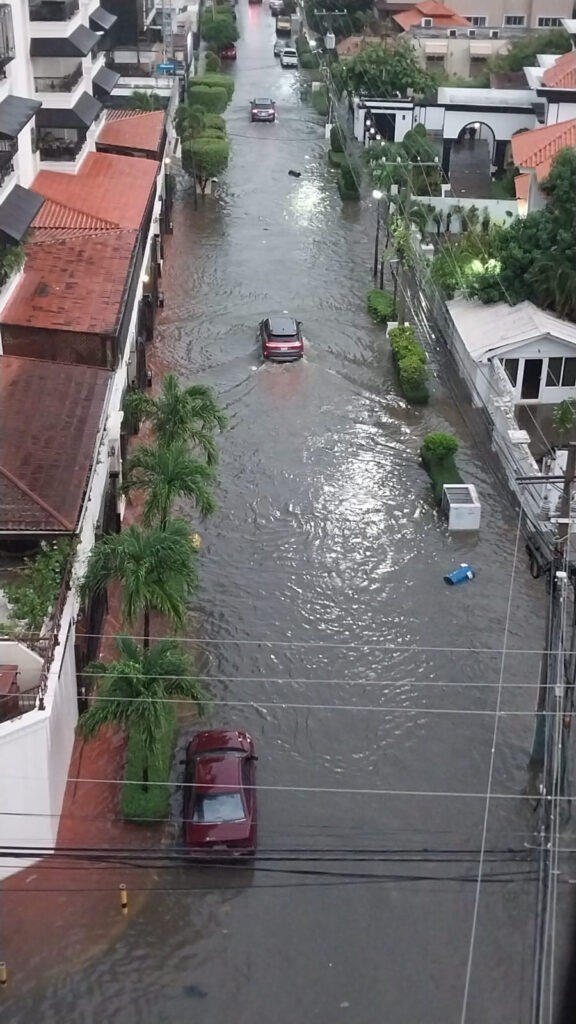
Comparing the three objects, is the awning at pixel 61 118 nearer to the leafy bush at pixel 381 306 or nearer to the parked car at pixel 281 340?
the parked car at pixel 281 340

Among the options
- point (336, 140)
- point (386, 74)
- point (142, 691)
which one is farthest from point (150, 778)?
point (386, 74)

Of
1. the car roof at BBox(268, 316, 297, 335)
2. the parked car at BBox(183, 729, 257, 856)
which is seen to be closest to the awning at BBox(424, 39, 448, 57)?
the car roof at BBox(268, 316, 297, 335)

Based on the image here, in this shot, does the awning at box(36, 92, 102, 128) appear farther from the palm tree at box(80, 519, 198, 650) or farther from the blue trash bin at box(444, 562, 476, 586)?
the palm tree at box(80, 519, 198, 650)

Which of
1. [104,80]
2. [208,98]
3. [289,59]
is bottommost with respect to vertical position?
[104,80]

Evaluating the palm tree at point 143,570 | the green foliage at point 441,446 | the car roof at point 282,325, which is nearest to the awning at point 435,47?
the car roof at point 282,325

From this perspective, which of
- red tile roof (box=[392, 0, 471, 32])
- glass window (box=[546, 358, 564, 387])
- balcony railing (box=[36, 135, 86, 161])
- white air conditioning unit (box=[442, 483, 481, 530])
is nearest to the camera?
white air conditioning unit (box=[442, 483, 481, 530])

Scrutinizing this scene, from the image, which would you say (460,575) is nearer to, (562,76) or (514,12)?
(562,76)
